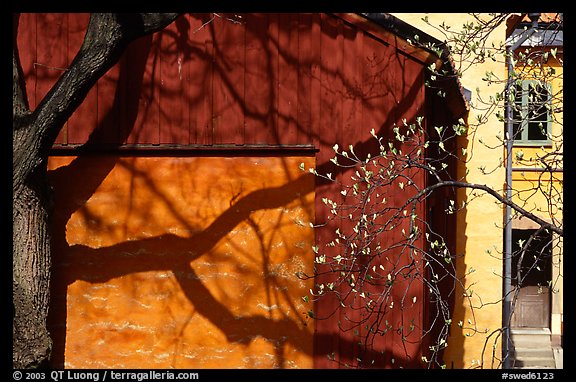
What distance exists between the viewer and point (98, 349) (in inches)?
326

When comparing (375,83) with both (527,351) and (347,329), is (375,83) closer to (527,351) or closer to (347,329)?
(347,329)

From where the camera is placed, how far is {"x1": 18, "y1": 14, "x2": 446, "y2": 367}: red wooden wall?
8336 mm

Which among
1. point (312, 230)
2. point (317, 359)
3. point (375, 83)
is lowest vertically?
point (317, 359)

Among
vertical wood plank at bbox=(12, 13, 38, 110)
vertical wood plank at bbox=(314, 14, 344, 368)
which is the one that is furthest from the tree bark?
vertical wood plank at bbox=(314, 14, 344, 368)

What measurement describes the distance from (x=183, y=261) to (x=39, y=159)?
199cm

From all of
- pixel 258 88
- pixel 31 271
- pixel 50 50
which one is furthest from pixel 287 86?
pixel 31 271

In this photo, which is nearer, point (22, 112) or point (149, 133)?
point (22, 112)

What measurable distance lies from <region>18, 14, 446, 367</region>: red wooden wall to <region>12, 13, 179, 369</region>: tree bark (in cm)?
88

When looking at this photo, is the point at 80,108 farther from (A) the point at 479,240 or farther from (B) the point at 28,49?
(A) the point at 479,240

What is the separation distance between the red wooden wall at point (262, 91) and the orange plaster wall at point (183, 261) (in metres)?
0.31

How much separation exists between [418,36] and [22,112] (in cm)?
444

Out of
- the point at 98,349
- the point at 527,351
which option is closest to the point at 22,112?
the point at 98,349

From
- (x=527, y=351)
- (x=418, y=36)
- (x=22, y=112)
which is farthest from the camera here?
(x=527, y=351)

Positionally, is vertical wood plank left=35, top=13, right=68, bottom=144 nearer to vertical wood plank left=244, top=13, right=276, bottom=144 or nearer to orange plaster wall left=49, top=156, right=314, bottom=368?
orange plaster wall left=49, top=156, right=314, bottom=368
